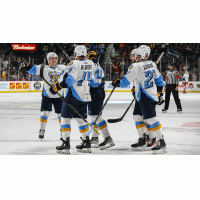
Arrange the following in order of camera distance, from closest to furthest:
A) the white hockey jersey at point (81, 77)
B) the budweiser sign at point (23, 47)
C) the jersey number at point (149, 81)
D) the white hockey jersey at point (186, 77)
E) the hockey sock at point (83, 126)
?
the white hockey jersey at point (81, 77) → the jersey number at point (149, 81) → the hockey sock at point (83, 126) → the white hockey jersey at point (186, 77) → the budweiser sign at point (23, 47)

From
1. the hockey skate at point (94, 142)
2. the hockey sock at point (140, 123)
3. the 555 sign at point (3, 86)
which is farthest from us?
the 555 sign at point (3, 86)

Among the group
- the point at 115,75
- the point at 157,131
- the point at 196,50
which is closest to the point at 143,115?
the point at 157,131

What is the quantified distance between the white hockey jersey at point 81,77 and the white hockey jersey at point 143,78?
359 millimetres

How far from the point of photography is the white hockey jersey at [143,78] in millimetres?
3404

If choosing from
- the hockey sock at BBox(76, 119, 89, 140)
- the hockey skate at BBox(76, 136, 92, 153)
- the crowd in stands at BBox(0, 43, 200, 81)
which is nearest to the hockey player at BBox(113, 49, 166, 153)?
the hockey sock at BBox(76, 119, 89, 140)

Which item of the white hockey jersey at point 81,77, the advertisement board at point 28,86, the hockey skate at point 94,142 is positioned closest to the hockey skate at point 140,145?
the hockey skate at point 94,142

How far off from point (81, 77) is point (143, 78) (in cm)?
64

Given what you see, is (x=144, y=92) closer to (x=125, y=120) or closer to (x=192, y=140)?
(x=192, y=140)

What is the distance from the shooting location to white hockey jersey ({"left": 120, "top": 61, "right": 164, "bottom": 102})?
11.2 ft

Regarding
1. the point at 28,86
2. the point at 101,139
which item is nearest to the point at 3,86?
the point at 28,86

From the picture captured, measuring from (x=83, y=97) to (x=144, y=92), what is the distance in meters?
0.64

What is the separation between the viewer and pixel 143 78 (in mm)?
3447

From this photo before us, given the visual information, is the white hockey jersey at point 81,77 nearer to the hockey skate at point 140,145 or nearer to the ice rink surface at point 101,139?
the ice rink surface at point 101,139

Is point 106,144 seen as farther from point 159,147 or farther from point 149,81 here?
point 149,81
